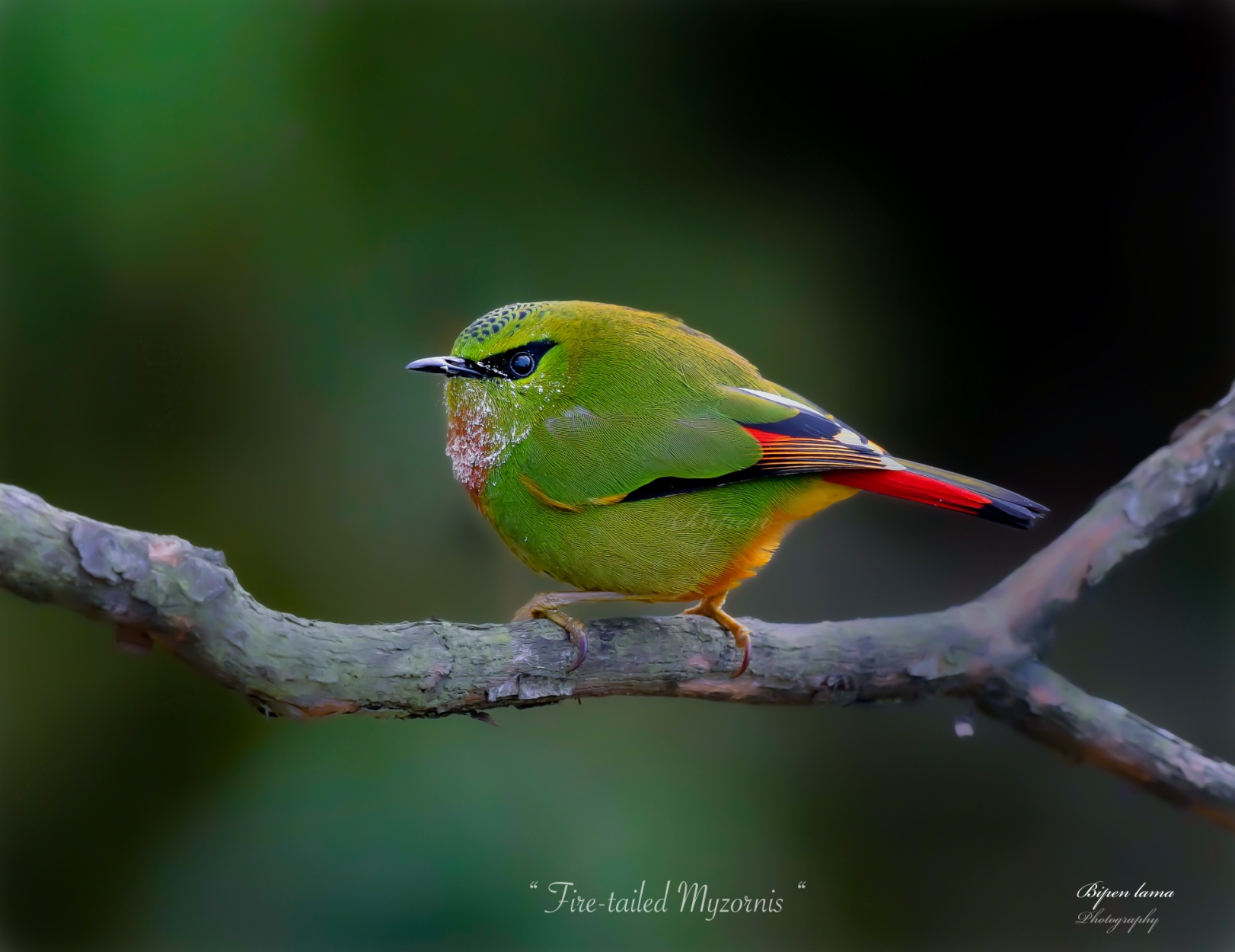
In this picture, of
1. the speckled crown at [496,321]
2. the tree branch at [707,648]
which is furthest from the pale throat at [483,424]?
the tree branch at [707,648]

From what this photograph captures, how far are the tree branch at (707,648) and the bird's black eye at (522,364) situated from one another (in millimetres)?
554

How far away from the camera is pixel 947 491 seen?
1834mm

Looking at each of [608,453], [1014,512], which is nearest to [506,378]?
[608,453]

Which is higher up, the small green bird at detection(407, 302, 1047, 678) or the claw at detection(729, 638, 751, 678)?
the small green bird at detection(407, 302, 1047, 678)

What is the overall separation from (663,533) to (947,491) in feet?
1.88

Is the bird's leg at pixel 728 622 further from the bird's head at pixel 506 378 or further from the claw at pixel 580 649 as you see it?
the bird's head at pixel 506 378

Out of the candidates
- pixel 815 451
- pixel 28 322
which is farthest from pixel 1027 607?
pixel 28 322

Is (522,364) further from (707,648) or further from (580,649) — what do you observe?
(707,648)

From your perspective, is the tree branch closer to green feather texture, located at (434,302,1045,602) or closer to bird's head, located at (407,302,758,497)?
green feather texture, located at (434,302,1045,602)

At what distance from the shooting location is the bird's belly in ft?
6.40

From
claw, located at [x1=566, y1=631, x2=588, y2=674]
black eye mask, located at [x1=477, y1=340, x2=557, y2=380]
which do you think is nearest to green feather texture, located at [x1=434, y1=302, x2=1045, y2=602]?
black eye mask, located at [x1=477, y1=340, x2=557, y2=380]

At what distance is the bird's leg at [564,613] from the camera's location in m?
1.90

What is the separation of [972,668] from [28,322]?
2.83 m

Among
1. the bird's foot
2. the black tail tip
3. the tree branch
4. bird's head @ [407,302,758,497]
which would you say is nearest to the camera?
the tree branch
